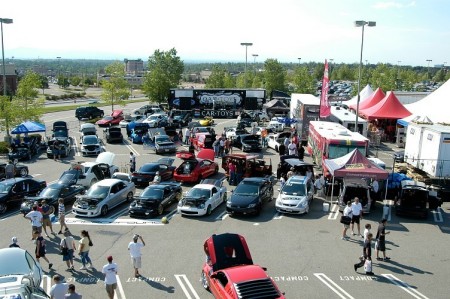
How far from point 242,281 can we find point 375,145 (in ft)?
101

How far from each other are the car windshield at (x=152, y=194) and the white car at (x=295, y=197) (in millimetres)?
5201

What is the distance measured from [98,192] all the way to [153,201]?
8.80 ft

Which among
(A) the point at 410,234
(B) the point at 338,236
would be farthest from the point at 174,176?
(A) the point at 410,234

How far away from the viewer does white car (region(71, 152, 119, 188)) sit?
23.5m

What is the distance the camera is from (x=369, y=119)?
41.5 meters

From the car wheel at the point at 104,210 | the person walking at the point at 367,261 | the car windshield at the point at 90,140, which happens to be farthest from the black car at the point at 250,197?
the car windshield at the point at 90,140

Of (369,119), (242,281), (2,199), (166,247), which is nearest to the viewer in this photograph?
(242,281)

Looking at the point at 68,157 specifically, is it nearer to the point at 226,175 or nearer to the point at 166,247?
the point at 226,175

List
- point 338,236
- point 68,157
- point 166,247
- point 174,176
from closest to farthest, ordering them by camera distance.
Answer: point 166,247 < point 338,236 < point 174,176 < point 68,157

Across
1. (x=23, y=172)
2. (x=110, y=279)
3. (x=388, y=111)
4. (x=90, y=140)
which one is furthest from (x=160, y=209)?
(x=388, y=111)

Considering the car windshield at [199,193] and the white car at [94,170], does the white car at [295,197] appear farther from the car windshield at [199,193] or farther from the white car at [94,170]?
the white car at [94,170]

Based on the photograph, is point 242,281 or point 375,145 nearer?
point 242,281

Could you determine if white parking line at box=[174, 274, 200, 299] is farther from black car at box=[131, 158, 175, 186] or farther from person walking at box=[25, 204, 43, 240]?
black car at box=[131, 158, 175, 186]

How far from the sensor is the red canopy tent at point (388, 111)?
40.2m
